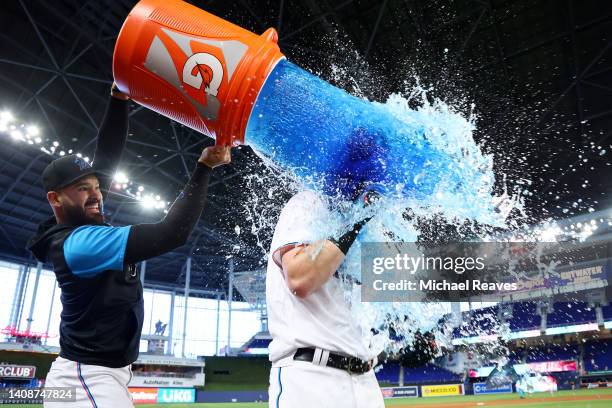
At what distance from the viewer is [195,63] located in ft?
5.35

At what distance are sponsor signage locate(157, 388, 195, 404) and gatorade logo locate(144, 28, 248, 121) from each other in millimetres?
25347

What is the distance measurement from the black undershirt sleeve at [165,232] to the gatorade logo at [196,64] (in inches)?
14.6

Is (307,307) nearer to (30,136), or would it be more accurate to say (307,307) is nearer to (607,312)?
(30,136)

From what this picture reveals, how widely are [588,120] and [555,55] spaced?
3.86 metres

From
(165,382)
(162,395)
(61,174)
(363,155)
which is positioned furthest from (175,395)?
(363,155)

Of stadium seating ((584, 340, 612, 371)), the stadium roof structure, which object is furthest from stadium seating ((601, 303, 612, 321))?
the stadium roof structure

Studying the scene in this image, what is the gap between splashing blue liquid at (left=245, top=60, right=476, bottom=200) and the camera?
152 centimetres

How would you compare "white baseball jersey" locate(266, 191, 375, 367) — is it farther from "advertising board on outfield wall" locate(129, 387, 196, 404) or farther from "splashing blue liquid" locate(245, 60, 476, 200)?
"advertising board on outfield wall" locate(129, 387, 196, 404)

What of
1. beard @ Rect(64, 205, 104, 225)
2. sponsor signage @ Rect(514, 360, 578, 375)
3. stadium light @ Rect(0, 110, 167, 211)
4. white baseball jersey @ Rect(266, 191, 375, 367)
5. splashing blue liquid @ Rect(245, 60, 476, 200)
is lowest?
sponsor signage @ Rect(514, 360, 578, 375)

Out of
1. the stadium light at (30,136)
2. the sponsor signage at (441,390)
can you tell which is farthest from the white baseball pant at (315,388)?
the sponsor signage at (441,390)

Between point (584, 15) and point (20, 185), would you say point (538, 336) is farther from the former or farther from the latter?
point (20, 185)

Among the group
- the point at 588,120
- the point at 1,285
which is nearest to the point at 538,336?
the point at 588,120

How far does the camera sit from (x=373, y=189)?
1517 millimetres

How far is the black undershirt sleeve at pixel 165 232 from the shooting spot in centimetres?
185
